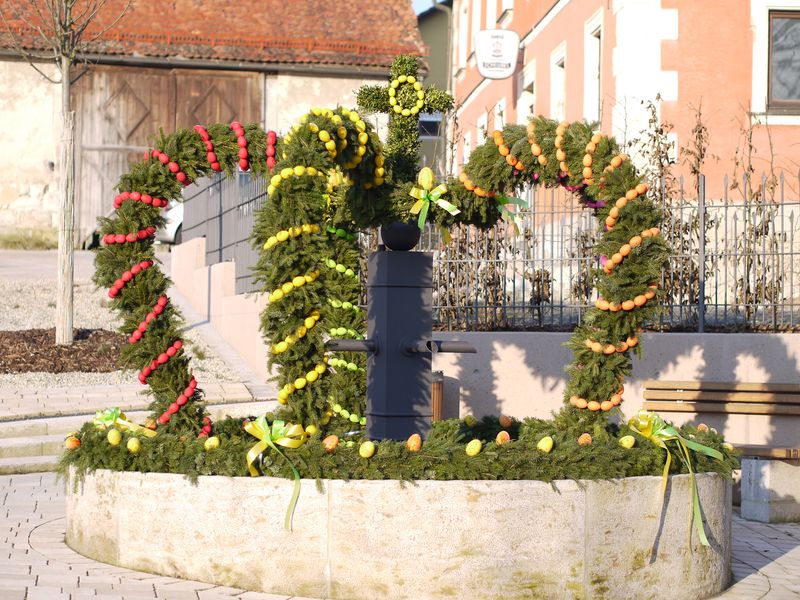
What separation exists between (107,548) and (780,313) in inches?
274

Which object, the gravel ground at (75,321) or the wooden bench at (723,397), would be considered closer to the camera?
the wooden bench at (723,397)

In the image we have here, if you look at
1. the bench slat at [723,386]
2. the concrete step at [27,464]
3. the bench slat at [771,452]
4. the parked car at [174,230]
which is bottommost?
the concrete step at [27,464]

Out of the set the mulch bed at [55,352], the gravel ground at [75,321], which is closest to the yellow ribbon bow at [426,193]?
the gravel ground at [75,321]

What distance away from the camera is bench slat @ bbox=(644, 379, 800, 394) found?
9805mm

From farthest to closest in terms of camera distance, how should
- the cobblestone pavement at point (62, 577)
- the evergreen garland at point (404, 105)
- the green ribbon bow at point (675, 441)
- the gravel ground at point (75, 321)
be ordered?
1. the gravel ground at point (75, 321)
2. the evergreen garland at point (404, 105)
3. the green ribbon bow at point (675, 441)
4. the cobblestone pavement at point (62, 577)

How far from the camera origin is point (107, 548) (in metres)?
6.38

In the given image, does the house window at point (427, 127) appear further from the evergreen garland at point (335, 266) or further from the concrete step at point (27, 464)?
the concrete step at point (27, 464)

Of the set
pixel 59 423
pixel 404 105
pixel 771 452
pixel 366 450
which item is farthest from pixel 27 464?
pixel 771 452

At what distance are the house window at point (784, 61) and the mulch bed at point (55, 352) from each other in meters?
9.10

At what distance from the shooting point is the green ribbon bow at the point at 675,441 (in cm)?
622

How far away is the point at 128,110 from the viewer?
25.6 metres

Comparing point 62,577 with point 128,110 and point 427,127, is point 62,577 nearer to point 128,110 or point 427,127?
point 427,127

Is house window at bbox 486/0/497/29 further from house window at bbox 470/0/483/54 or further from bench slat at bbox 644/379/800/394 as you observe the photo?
bench slat at bbox 644/379/800/394

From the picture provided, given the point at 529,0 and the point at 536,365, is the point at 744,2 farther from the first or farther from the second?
the point at 536,365
